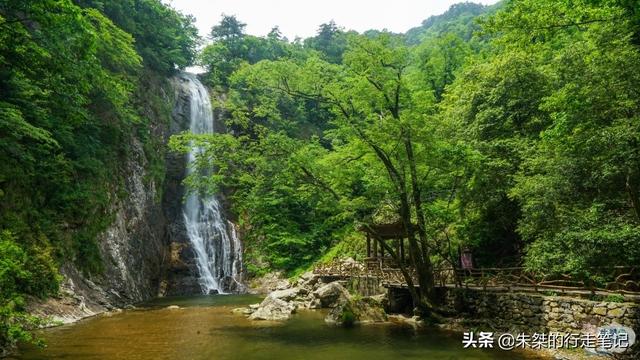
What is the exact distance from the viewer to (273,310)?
1820 cm

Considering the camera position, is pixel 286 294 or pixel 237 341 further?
pixel 286 294

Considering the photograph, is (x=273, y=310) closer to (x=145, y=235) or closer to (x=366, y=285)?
(x=366, y=285)

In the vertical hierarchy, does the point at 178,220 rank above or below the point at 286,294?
above

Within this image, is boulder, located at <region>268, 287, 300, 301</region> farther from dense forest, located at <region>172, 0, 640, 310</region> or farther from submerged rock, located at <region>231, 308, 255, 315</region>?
dense forest, located at <region>172, 0, 640, 310</region>

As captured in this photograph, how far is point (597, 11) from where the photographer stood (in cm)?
1248

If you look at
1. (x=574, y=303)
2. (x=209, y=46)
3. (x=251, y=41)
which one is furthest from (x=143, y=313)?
(x=251, y=41)

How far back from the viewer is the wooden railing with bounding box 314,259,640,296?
11.9m

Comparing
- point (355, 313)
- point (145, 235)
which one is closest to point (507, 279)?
point (355, 313)

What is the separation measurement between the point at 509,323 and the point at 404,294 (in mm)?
5943

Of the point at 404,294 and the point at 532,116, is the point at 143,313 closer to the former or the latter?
the point at 404,294

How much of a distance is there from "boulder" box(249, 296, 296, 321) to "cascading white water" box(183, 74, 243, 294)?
12623mm

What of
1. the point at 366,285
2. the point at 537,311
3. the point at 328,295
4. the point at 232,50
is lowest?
the point at 328,295

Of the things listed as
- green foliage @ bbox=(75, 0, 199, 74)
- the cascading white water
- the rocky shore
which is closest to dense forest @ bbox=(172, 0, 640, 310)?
the rocky shore

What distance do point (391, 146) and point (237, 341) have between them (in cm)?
830
